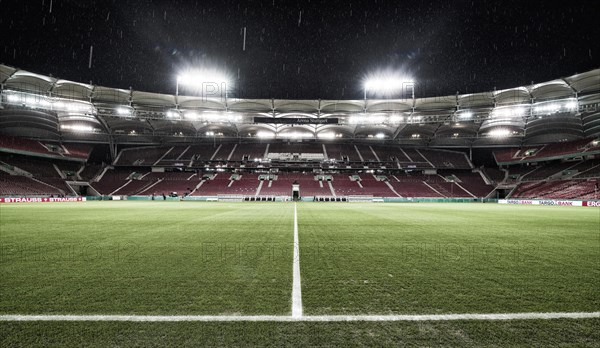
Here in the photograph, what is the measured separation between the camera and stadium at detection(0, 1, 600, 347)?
2539 mm

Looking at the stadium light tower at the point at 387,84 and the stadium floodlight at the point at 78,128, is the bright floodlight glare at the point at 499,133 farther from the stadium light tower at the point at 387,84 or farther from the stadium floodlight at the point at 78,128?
the stadium floodlight at the point at 78,128

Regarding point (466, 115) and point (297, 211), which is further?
point (466, 115)

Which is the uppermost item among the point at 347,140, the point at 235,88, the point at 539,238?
the point at 235,88

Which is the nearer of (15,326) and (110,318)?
(15,326)

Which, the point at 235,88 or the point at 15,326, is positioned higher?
the point at 235,88

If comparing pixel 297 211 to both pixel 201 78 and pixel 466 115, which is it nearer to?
pixel 201 78

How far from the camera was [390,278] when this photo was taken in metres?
3.86

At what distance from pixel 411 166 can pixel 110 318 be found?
2454 inches

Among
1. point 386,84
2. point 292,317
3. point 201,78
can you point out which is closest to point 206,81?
point 201,78

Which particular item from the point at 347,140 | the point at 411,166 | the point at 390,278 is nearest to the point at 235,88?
the point at 347,140

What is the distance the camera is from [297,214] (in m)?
16.5

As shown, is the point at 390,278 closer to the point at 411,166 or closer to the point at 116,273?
the point at 116,273

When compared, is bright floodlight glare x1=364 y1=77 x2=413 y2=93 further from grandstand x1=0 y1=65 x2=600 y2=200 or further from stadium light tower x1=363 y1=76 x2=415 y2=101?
grandstand x1=0 y1=65 x2=600 y2=200

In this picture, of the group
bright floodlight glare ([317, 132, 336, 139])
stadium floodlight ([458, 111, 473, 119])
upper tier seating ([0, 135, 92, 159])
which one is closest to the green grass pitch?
stadium floodlight ([458, 111, 473, 119])
